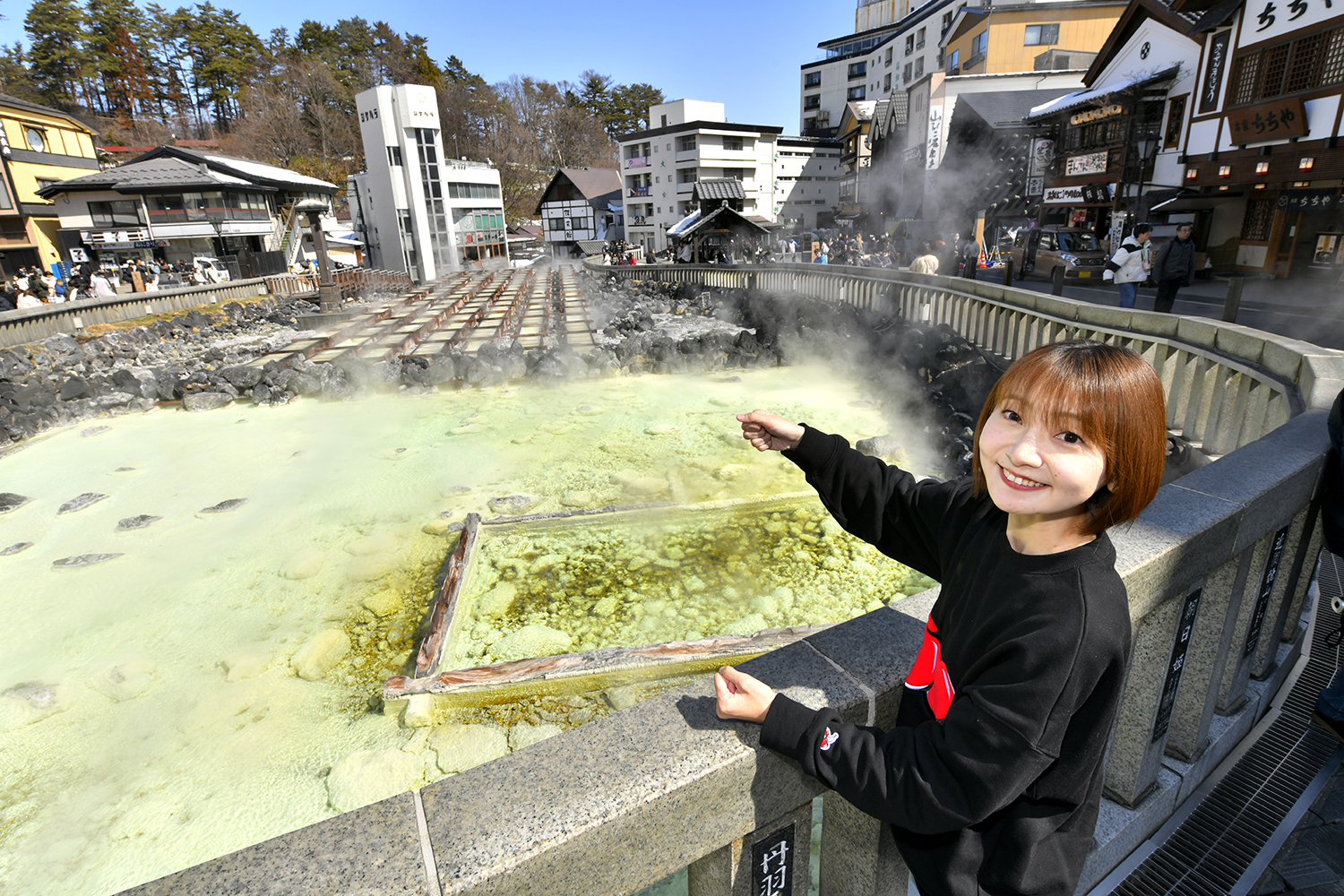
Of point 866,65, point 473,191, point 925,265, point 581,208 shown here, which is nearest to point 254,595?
point 925,265

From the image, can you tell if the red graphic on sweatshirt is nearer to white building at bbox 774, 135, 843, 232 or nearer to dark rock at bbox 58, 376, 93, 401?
dark rock at bbox 58, 376, 93, 401

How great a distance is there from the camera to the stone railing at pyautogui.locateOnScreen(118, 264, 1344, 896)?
1041 mm

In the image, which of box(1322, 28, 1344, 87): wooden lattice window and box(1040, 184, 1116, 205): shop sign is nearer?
box(1322, 28, 1344, 87): wooden lattice window

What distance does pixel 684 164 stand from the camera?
46.4m

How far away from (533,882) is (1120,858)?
7.21 feet

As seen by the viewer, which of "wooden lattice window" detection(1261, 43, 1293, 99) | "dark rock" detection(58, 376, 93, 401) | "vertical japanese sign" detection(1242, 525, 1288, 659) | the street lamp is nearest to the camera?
"vertical japanese sign" detection(1242, 525, 1288, 659)

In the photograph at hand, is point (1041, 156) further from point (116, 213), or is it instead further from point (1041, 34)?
point (116, 213)

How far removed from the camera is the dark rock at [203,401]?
1238 cm

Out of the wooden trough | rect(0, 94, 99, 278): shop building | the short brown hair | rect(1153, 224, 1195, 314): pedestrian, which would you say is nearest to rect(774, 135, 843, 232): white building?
rect(1153, 224, 1195, 314): pedestrian

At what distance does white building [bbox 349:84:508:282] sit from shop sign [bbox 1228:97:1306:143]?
1526 inches

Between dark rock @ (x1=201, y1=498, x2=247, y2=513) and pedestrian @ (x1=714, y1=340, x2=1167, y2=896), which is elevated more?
pedestrian @ (x1=714, y1=340, x2=1167, y2=896)

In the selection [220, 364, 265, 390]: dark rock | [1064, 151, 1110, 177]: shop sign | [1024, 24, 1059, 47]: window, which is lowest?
[220, 364, 265, 390]: dark rock

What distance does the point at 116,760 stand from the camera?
4.16 meters

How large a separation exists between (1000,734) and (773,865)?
24.9 inches
